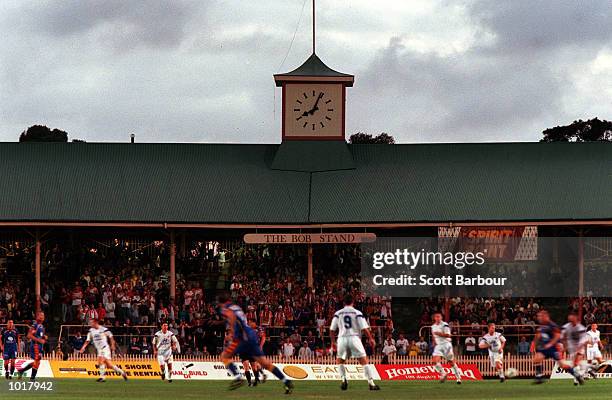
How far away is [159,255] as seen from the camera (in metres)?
48.5

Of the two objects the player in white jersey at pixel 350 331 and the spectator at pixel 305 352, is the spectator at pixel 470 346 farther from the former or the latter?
the player in white jersey at pixel 350 331

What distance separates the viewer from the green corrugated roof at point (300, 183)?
155 feet

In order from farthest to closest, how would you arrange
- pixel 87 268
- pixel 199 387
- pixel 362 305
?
1. pixel 87 268
2. pixel 362 305
3. pixel 199 387

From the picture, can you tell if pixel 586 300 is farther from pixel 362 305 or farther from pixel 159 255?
pixel 159 255

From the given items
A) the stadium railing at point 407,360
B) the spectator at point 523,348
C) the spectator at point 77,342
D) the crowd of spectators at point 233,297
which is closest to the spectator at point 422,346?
the crowd of spectators at point 233,297

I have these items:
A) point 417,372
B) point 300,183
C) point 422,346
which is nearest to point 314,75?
point 300,183

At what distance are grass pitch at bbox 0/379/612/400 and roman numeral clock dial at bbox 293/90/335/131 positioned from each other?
21.0 metres

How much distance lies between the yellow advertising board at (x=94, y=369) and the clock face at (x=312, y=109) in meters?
18.5

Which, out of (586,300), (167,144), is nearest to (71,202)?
(167,144)

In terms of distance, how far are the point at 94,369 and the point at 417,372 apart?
33.5 ft

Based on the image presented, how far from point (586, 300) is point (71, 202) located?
2064cm

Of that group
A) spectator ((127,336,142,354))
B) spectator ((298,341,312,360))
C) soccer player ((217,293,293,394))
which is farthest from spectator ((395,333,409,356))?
soccer player ((217,293,293,394))

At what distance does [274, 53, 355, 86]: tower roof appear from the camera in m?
54.1

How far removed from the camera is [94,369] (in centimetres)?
3769
